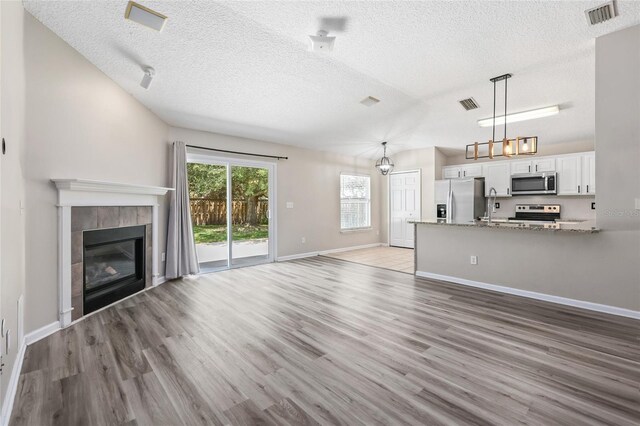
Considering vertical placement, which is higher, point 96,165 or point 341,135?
point 341,135

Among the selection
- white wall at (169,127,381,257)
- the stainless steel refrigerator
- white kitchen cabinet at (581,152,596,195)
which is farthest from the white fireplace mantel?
white kitchen cabinet at (581,152,596,195)

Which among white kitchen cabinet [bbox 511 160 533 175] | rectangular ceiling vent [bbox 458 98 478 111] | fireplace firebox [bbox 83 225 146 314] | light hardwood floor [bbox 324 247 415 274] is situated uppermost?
rectangular ceiling vent [bbox 458 98 478 111]

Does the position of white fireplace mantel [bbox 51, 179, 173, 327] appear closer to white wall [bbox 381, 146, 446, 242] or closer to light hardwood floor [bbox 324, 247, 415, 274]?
light hardwood floor [bbox 324, 247, 415, 274]

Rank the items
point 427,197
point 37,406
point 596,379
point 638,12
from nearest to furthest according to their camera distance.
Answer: point 37,406
point 596,379
point 638,12
point 427,197

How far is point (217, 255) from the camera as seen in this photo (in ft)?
18.5

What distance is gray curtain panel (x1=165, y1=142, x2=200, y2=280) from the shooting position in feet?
15.1

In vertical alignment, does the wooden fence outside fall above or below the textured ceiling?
below

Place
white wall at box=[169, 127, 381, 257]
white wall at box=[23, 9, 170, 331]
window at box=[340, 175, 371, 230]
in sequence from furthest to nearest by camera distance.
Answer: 1. window at box=[340, 175, 371, 230]
2. white wall at box=[169, 127, 381, 257]
3. white wall at box=[23, 9, 170, 331]

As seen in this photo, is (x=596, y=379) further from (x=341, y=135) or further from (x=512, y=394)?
(x=341, y=135)

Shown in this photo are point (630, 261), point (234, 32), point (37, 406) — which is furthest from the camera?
point (630, 261)

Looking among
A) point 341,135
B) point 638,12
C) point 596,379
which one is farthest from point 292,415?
point 341,135

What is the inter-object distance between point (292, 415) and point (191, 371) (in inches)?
34.5

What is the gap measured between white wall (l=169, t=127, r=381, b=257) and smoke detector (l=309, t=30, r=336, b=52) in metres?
3.24

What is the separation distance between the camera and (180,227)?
186 inches
